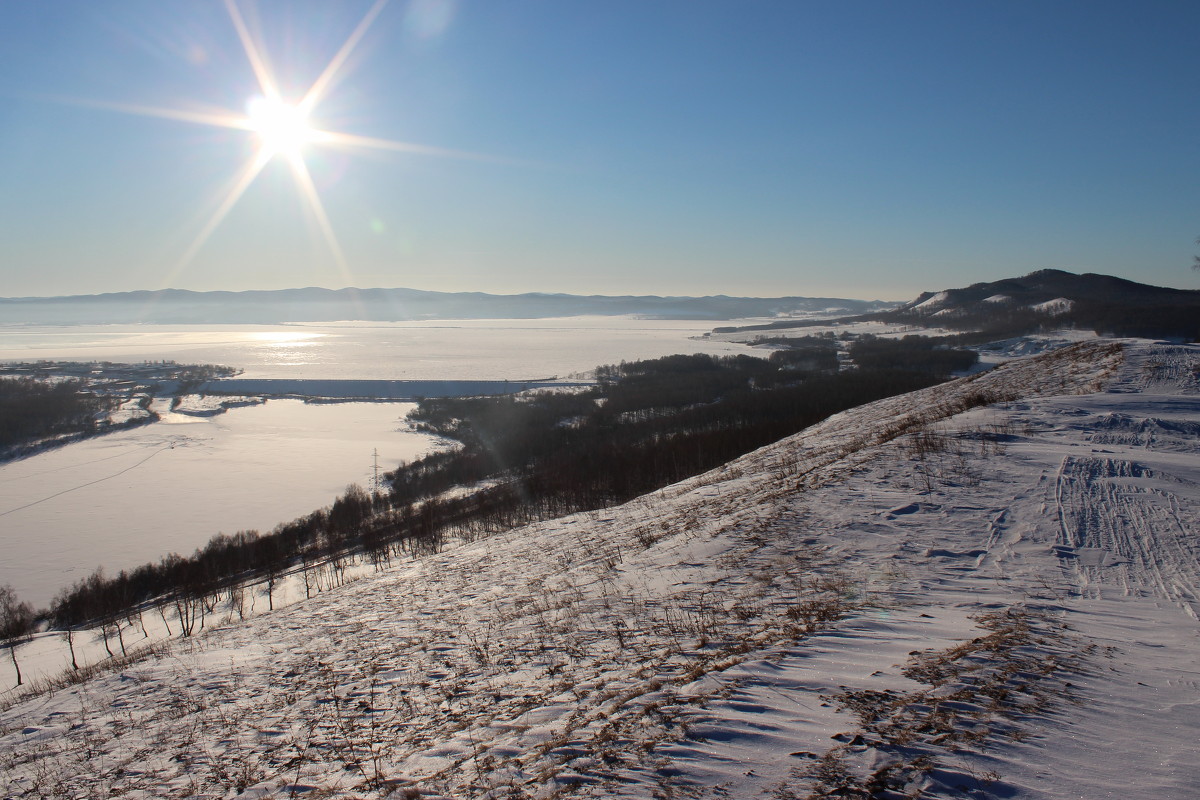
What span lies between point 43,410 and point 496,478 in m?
77.0

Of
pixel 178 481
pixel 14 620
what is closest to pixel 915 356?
pixel 178 481

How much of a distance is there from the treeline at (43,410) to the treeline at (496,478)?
44515mm

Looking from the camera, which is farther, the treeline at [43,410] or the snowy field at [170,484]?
the treeline at [43,410]

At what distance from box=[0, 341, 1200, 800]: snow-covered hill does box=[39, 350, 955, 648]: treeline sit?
42.4 ft

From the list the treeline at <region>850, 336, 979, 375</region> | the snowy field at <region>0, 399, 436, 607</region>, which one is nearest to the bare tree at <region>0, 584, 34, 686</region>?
the snowy field at <region>0, 399, 436, 607</region>

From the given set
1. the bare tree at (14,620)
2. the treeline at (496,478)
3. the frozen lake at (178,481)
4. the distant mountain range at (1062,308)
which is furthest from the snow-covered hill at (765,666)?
the distant mountain range at (1062,308)

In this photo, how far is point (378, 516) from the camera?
42.3 metres

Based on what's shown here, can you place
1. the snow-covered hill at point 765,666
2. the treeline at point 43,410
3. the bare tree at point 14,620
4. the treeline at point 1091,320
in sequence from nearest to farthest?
the snow-covered hill at point 765,666 < the bare tree at point 14,620 < the treeline at point 43,410 < the treeline at point 1091,320

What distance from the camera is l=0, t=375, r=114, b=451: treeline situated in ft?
247

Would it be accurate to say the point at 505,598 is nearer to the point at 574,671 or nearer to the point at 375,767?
the point at 574,671

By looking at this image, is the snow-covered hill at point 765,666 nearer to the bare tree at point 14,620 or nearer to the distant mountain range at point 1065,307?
the bare tree at point 14,620

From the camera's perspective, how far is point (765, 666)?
18.2 ft

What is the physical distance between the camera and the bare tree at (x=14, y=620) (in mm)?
Result: 26438

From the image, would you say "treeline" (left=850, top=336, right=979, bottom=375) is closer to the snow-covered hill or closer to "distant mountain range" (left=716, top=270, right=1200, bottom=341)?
"distant mountain range" (left=716, top=270, right=1200, bottom=341)
